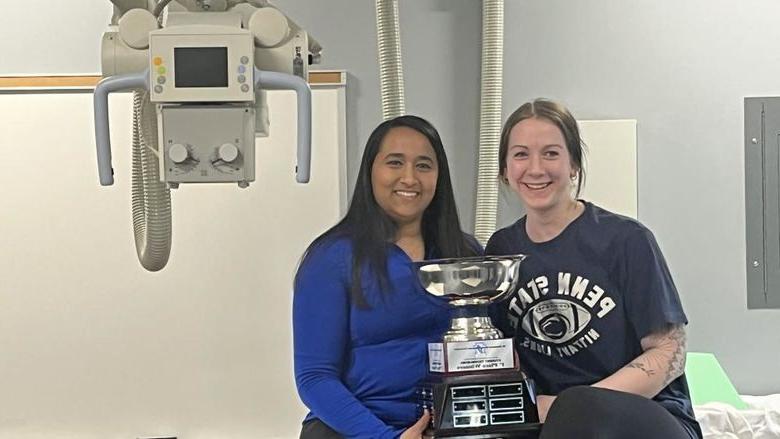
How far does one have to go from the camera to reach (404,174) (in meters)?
1.96

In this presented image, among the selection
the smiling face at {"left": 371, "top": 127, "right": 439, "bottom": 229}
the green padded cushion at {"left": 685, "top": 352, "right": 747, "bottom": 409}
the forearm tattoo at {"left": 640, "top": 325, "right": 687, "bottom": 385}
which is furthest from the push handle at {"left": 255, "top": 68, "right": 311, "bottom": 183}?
the green padded cushion at {"left": 685, "top": 352, "right": 747, "bottom": 409}

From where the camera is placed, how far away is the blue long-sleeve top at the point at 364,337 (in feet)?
6.18

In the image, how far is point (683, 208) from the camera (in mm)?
3102

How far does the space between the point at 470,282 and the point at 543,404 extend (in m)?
0.29

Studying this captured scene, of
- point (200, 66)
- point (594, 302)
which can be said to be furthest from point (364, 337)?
point (200, 66)

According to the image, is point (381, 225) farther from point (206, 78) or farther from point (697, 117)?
point (697, 117)

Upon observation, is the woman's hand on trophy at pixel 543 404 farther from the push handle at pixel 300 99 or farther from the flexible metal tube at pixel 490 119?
the flexible metal tube at pixel 490 119

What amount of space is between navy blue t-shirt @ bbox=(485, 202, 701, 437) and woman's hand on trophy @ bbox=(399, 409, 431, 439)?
0.28 meters

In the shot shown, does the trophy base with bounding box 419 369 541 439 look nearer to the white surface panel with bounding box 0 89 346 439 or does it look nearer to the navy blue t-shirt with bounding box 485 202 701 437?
the navy blue t-shirt with bounding box 485 202 701 437

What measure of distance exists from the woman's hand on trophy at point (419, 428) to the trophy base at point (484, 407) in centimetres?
4

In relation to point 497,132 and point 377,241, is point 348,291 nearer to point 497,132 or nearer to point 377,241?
point 377,241

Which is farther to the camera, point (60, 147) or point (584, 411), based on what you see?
point (60, 147)

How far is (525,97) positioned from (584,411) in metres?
1.81

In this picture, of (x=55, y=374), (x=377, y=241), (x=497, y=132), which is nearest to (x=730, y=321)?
(x=497, y=132)
